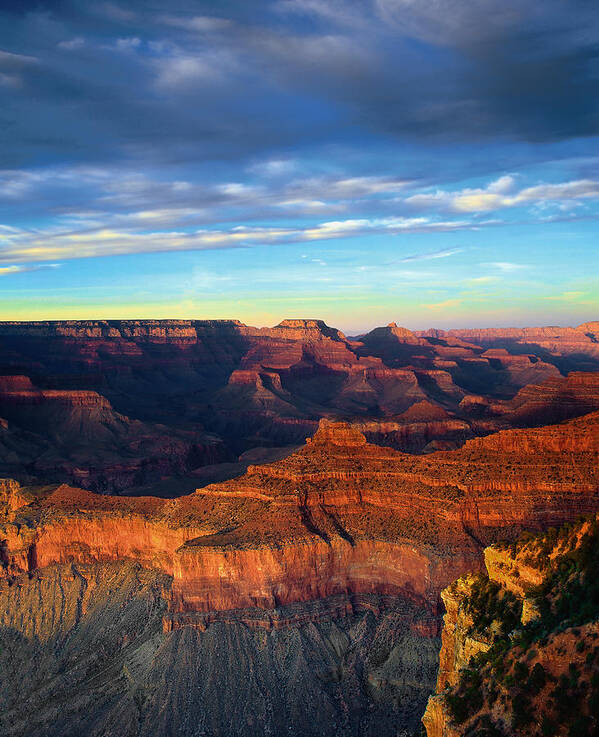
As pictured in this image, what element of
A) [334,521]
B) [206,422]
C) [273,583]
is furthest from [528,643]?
[206,422]

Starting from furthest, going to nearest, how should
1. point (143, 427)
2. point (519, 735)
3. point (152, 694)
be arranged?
1. point (143, 427)
2. point (152, 694)
3. point (519, 735)

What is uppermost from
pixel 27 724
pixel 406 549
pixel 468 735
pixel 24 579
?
pixel 468 735

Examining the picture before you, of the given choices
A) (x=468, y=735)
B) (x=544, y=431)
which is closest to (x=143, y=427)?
(x=544, y=431)

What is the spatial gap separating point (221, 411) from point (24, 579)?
433 feet

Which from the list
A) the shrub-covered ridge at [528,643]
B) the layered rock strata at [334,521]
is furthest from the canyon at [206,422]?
the shrub-covered ridge at [528,643]

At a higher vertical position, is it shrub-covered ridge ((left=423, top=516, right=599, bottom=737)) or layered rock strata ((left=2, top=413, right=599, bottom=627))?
shrub-covered ridge ((left=423, top=516, right=599, bottom=737))

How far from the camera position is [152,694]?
130ft

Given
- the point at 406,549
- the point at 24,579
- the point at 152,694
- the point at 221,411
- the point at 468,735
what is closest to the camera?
the point at 468,735

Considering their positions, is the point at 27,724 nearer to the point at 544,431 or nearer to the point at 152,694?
the point at 152,694

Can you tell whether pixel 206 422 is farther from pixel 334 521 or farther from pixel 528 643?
pixel 528 643

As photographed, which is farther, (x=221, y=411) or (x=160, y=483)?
(x=221, y=411)

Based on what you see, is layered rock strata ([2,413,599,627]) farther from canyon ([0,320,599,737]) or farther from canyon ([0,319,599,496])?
canyon ([0,319,599,496])

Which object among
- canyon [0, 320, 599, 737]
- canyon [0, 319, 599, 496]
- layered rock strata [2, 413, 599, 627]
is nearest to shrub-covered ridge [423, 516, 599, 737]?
canyon [0, 320, 599, 737]

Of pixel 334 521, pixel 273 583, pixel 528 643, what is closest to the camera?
pixel 528 643
